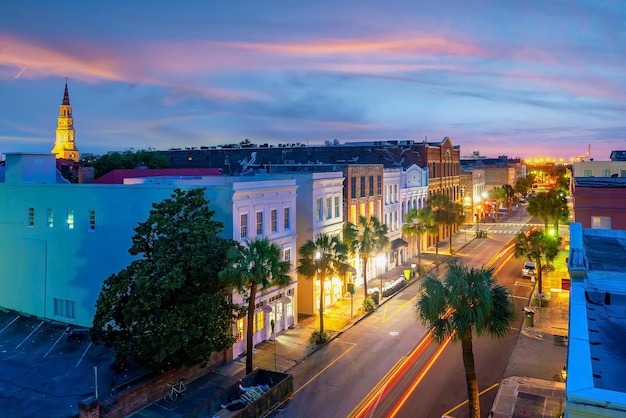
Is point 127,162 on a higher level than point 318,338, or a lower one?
higher

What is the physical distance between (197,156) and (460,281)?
216ft

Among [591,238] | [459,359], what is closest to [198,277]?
[459,359]

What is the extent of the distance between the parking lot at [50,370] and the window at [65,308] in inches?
29.4

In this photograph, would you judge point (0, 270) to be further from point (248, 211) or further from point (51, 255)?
point (248, 211)

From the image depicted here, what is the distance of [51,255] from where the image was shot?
1421 inches

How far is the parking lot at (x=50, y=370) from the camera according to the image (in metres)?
23.1

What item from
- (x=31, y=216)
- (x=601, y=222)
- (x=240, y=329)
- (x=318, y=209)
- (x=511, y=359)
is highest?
(x=318, y=209)

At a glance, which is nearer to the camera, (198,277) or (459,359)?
(198,277)

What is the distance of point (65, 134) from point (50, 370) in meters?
120

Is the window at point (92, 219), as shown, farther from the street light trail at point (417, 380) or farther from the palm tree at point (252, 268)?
the street light trail at point (417, 380)

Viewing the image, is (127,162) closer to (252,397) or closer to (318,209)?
(318,209)

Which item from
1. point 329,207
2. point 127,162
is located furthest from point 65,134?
point 329,207

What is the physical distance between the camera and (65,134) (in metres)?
131

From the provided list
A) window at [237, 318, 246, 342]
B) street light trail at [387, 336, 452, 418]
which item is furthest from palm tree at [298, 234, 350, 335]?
street light trail at [387, 336, 452, 418]
